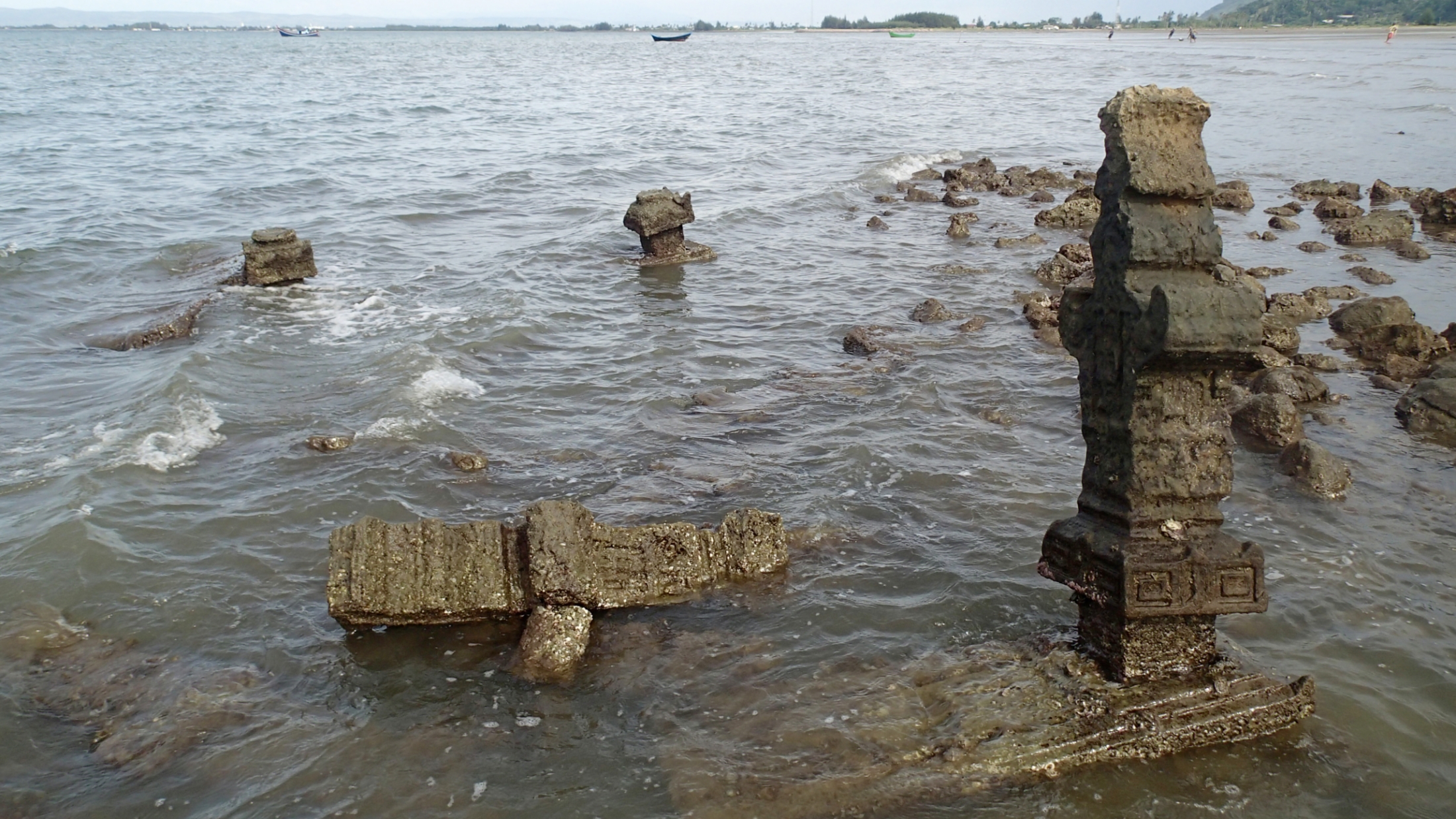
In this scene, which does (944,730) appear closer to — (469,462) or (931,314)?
(469,462)

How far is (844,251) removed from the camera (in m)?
20.7

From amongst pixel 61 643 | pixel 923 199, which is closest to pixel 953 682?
pixel 61 643

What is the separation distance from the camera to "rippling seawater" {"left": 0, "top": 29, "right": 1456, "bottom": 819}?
6.22 meters

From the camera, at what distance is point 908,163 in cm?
3206

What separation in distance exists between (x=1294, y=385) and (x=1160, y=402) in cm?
718

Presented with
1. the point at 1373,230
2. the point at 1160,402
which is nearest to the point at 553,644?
the point at 1160,402

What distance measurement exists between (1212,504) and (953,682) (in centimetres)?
191

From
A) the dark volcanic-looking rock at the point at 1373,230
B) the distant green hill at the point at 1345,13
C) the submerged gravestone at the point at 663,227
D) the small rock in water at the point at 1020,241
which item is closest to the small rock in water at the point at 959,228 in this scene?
the small rock in water at the point at 1020,241

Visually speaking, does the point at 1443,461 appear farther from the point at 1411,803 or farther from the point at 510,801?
the point at 510,801

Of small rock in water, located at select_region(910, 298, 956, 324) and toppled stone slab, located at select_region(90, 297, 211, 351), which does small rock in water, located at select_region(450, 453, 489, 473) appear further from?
small rock in water, located at select_region(910, 298, 956, 324)

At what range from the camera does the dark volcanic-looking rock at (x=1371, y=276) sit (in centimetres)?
1659

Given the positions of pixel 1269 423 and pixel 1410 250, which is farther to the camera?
pixel 1410 250

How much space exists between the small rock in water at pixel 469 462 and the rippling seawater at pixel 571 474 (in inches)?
4.9

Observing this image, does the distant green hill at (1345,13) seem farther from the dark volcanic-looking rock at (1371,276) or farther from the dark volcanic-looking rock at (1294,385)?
the dark volcanic-looking rock at (1294,385)
